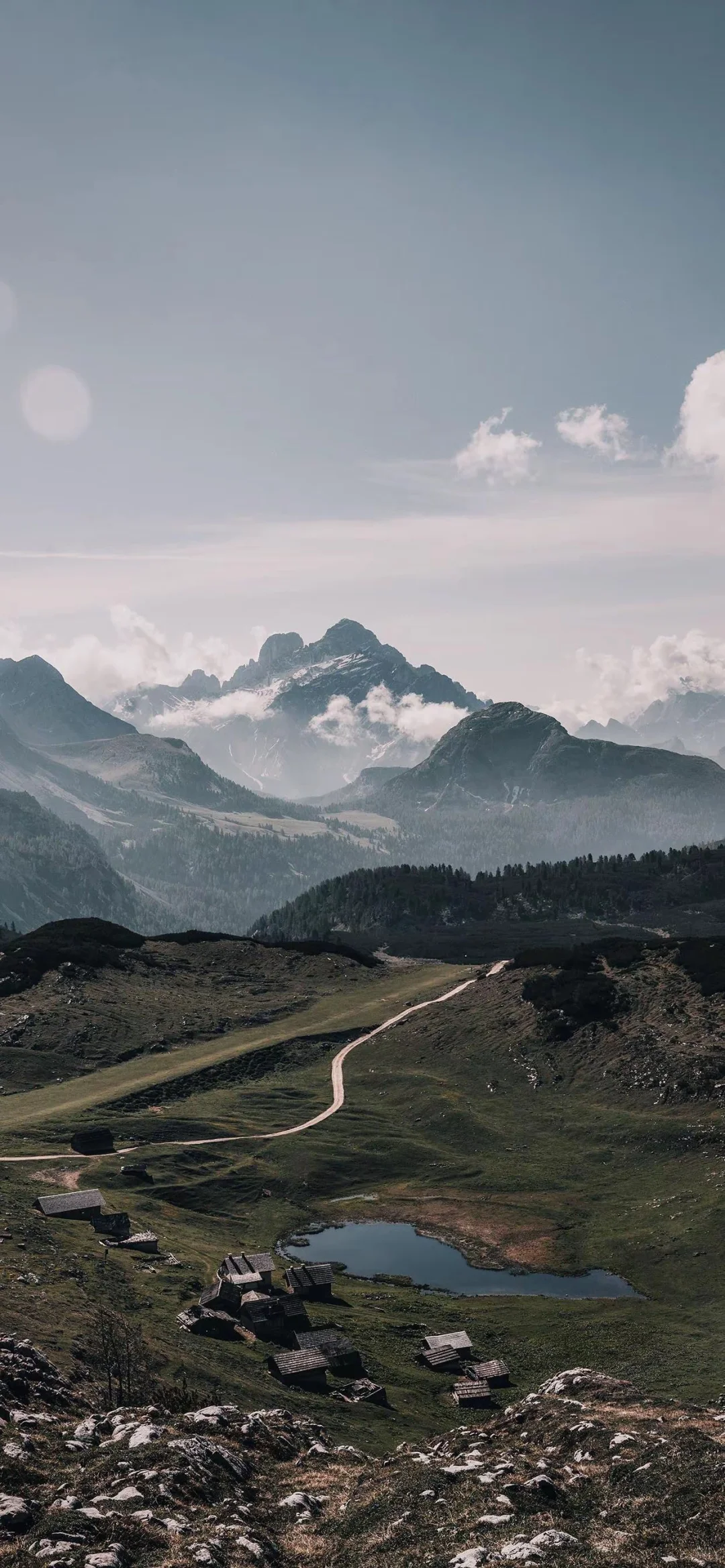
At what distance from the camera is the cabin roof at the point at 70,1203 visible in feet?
323

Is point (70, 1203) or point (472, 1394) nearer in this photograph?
point (472, 1394)

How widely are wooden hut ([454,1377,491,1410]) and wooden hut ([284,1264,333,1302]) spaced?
20763 millimetres

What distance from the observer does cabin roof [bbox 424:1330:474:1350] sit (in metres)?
81.1

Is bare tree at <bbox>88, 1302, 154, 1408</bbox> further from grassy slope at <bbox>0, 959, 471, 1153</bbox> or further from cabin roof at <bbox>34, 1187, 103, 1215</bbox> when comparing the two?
grassy slope at <bbox>0, 959, 471, 1153</bbox>

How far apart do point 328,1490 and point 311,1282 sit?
46.9 meters

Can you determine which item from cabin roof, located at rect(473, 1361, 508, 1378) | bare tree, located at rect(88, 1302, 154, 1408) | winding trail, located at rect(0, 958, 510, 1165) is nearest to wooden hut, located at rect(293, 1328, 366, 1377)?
cabin roof, located at rect(473, 1361, 508, 1378)

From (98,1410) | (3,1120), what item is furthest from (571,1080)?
(98,1410)

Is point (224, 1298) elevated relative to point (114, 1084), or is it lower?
elevated

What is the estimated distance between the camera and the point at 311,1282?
91.5 meters

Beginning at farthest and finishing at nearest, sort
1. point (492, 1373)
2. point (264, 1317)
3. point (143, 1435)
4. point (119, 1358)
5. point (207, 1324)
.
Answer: point (264, 1317) < point (207, 1324) < point (492, 1373) < point (119, 1358) < point (143, 1435)

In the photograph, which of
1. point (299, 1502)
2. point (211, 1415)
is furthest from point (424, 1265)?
point (299, 1502)

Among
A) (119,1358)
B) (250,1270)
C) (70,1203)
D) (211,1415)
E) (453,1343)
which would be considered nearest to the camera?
(211,1415)

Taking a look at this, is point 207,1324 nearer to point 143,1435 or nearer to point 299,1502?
point 143,1435

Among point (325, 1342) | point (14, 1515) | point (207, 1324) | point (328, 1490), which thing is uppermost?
point (14, 1515)
